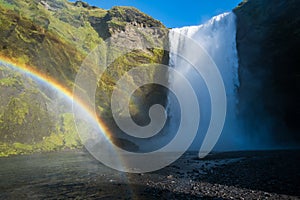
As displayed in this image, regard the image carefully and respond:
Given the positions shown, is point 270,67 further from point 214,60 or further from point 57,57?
point 57,57

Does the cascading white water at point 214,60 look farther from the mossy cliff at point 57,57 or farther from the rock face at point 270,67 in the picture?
the mossy cliff at point 57,57

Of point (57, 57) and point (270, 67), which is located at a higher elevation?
point (57, 57)

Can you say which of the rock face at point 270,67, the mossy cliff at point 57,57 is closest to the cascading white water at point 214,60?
the rock face at point 270,67

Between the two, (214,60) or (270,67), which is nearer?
(270,67)

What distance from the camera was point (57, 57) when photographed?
47.8 m

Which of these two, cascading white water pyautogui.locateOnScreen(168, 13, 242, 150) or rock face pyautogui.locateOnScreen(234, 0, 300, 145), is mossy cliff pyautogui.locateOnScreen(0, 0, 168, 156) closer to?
cascading white water pyautogui.locateOnScreen(168, 13, 242, 150)

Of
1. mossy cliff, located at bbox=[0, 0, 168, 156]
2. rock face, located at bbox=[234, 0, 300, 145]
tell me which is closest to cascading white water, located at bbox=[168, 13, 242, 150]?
rock face, located at bbox=[234, 0, 300, 145]

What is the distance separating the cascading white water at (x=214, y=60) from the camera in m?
44.4

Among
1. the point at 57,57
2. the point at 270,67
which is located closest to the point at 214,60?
the point at 270,67

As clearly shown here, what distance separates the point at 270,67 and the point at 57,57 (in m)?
38.5

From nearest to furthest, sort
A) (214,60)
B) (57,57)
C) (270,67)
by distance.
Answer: (270,67) → (57,57) → (214,60)

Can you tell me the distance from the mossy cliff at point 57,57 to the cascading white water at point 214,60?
435 cm

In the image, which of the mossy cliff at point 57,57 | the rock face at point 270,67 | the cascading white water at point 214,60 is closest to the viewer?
the rock face at point 270,67

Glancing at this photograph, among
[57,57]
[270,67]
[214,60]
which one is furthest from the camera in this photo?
[214,60]
